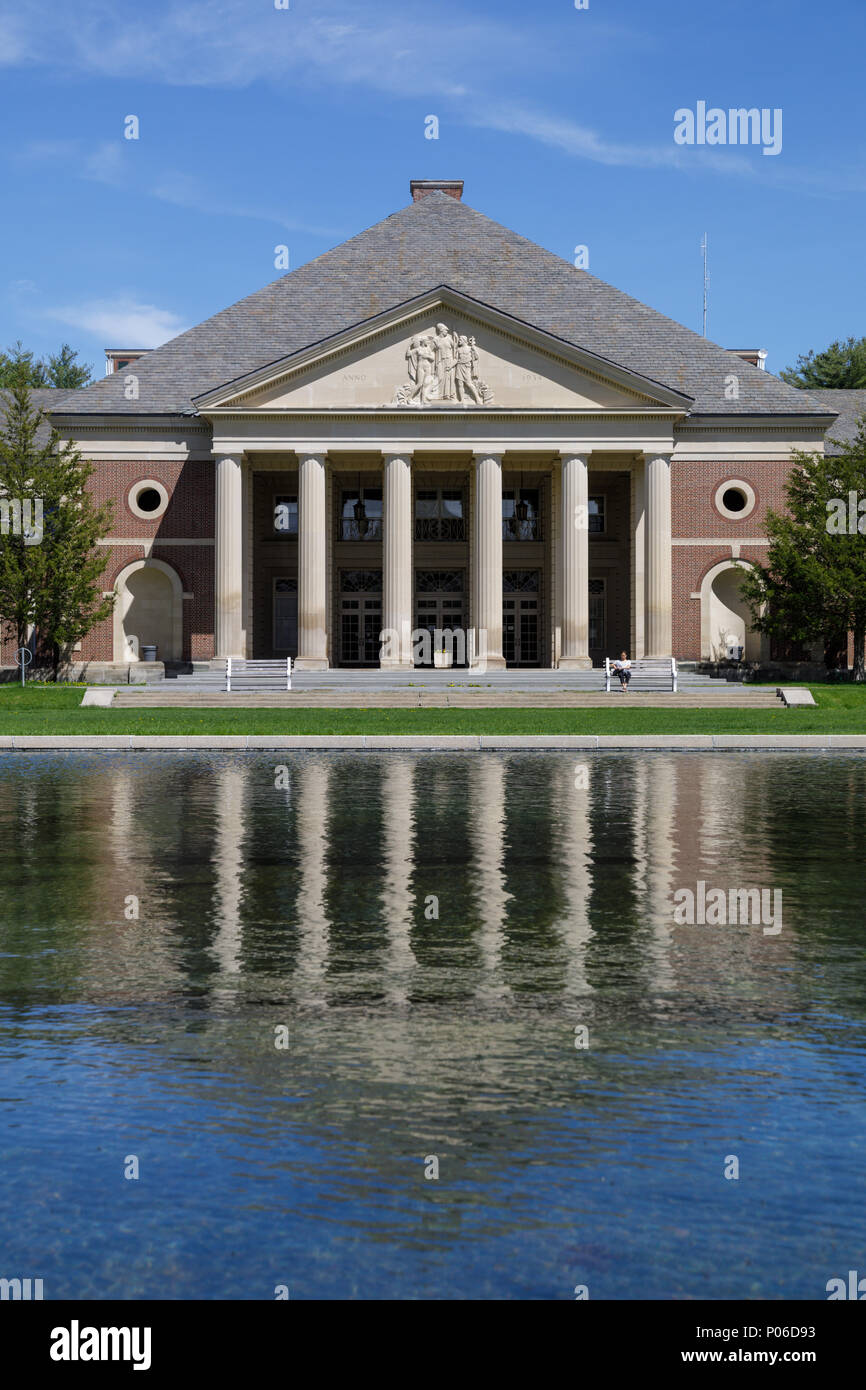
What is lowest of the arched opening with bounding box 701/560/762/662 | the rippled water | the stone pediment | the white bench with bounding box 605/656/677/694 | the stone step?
the rippled water

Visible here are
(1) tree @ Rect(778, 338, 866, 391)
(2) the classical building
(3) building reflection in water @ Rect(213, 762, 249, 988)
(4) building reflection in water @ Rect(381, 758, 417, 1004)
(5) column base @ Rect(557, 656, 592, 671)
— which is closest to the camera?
(4) building reflection in water @ Rect(381, 758, 417, 1004)

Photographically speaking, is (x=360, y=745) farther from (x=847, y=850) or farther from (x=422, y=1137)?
(x=422, y=1137)

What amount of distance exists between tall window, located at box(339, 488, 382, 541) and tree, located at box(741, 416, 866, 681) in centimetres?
1564

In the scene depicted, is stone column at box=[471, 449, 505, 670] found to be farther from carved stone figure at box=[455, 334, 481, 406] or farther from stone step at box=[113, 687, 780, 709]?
stone step at box=[113, 687, 780, 709]

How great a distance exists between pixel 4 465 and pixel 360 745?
93.6 ft

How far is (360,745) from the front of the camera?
27.5 m

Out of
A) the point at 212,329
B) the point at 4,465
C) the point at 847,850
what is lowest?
the point at 847,850

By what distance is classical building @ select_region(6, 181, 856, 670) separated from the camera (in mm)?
52188

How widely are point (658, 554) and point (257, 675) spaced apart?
50.7ft

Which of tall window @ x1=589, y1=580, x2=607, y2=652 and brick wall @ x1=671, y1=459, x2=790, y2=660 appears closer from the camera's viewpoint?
brick wall @ x1=671, y1=459, x2=790, y2=660

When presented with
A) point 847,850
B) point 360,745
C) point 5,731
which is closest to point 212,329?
point 5,731

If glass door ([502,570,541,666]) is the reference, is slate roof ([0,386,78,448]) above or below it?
above

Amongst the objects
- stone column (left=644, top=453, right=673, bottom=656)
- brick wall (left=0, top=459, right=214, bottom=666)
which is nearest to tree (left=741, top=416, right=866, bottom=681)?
stone column (left=644, top=453, right=673, bottom=656)
